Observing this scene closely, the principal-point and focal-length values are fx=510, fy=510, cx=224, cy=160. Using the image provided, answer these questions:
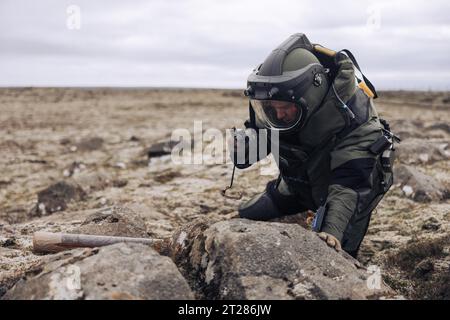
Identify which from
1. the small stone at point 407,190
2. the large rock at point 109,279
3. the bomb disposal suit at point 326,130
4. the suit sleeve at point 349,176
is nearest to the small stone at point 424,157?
the small stone at point 407,190

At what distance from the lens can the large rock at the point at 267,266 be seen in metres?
2.89

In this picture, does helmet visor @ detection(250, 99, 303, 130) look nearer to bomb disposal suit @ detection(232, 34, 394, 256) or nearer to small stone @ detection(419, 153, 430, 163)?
bomb disposal suit @ detection(232, 34, 394, 256)

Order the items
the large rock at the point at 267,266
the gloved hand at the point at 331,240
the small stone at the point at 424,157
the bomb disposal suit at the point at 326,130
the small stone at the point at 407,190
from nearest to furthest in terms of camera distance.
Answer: the large rock at the point at 267,266
the gloved hand at the point at 331,240
the bomb disposal suit at the point at 326,130
the small stone at the point at 407,190
the small stone at the point at 424,157

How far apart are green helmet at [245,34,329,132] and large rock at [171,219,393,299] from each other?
104 cm

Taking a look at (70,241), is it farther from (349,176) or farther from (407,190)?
(407,190)

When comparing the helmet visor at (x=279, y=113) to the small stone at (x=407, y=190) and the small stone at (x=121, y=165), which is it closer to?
the small stone at (x=407, y=190)

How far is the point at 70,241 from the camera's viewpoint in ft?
12.9

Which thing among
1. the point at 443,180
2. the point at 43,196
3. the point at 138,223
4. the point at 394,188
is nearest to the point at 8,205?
the point at 43,196

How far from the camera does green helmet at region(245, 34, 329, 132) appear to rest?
3984mm

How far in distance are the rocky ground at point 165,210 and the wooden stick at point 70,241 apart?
0.12 meters

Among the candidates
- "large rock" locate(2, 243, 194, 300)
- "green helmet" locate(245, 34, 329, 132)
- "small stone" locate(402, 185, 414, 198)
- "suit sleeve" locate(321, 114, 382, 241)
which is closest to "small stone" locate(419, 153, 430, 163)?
"small stone" locate(402, 185, 414, 198)

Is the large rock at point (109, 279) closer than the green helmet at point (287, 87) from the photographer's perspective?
Yes

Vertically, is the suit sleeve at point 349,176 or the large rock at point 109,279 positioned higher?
the suit sleeve at point 349,176
